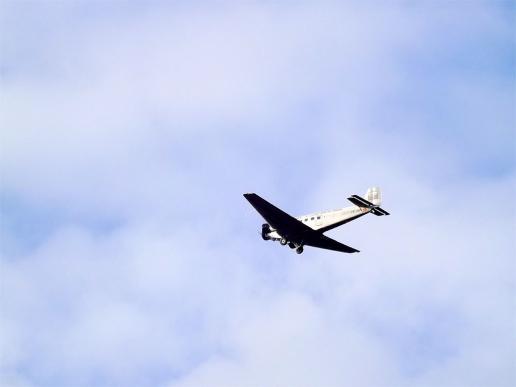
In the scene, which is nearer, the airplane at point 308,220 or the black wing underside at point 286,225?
the airplane at point 308,220

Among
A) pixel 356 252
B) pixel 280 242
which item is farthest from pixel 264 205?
pixel 356 252

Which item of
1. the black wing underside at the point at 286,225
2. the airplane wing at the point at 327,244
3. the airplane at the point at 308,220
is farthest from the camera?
the airplane wing at the point at 327,244

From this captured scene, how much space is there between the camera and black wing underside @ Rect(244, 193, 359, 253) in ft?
343

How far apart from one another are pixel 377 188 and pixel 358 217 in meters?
3.43

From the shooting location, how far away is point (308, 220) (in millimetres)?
106375

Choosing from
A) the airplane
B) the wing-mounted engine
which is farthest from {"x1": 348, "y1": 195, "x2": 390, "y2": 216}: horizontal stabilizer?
the wing-mounted engine

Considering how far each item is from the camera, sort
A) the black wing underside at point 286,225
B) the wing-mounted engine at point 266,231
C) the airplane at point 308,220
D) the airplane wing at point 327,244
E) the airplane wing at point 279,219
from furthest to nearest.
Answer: the wing-mounted engine at point 266,231 → the airplane wing at point 327,244 → the black wing underside at point 286,225 → the airplane wing at point 279,219 → the airplane at point 308,220

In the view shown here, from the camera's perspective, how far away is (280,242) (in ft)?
357

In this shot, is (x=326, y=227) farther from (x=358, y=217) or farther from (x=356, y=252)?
(x=356, y=252)

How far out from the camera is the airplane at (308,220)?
10169 cm

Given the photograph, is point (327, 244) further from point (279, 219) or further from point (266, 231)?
point (279, 219)

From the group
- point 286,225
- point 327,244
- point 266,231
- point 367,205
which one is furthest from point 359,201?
point 266,231

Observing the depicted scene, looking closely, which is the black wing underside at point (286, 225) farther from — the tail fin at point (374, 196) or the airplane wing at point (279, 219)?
the tail fin at point (374, 196)

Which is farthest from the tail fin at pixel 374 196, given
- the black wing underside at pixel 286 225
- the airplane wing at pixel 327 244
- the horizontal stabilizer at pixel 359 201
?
the airplane wing at pixel 327 244
